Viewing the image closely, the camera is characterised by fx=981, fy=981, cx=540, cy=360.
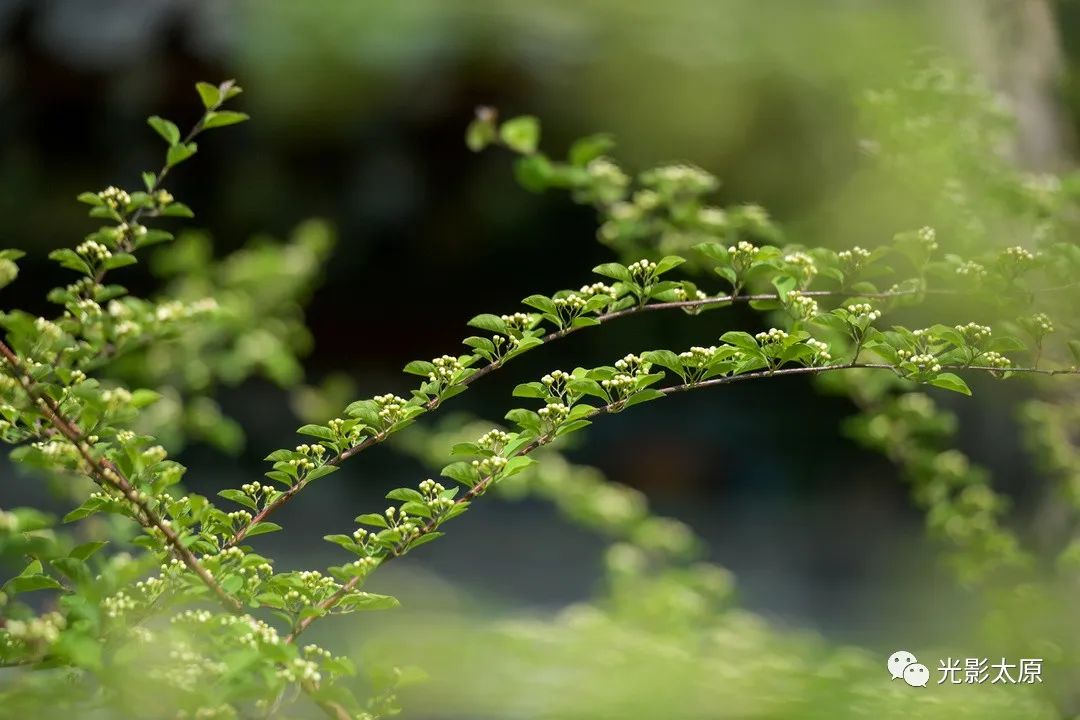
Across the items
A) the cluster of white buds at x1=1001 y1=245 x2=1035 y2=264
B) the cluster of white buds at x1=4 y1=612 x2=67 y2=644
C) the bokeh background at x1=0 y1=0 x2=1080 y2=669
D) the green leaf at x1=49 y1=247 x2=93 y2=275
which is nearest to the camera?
the cluster of white buds at x1=4 y1=612 x2=67 y2=644

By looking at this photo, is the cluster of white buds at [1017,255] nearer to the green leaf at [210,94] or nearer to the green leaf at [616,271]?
the green leaf at [616,271]

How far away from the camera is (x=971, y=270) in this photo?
2.38ft

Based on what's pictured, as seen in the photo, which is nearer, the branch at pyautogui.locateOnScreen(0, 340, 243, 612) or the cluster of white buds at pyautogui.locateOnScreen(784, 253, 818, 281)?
the branch at pyautogui.locateOnScreen(0, 340, 243, 612)

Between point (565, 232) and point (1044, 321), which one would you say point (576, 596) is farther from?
point (1044, 321)

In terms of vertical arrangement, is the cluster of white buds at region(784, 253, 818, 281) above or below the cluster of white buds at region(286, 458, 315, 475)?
above

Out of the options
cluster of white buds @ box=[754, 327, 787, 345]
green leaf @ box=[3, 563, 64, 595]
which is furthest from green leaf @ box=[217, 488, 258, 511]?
cluster of white buds @ box=[754, 327, 787, 345]

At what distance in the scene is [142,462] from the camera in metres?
0.56

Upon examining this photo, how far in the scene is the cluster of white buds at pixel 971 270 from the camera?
Result: 72cm

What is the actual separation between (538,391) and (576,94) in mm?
2320

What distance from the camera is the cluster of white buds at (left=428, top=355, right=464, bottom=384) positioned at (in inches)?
24.7

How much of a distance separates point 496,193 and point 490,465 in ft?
8.18

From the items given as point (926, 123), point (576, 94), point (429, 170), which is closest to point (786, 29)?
point (576, 94)

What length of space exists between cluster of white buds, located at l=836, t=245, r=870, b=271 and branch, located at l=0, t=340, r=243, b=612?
474mm

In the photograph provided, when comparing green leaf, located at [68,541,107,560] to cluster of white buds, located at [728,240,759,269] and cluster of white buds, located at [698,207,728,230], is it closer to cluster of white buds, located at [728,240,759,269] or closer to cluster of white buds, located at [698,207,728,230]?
cluster of white buds, located at [728,240,759,269]
